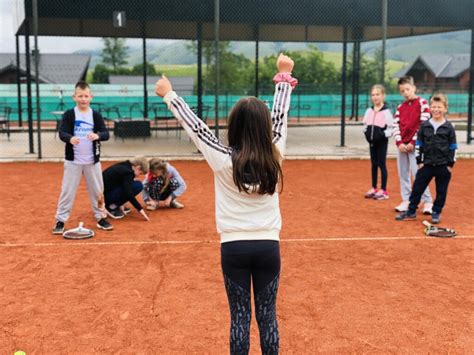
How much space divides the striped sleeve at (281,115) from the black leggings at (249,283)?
496 millimetres

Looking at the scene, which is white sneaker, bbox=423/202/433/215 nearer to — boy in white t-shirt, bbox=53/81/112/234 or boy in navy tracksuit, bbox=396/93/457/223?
boy in navy tracksuit, bbox=396/93/457/223

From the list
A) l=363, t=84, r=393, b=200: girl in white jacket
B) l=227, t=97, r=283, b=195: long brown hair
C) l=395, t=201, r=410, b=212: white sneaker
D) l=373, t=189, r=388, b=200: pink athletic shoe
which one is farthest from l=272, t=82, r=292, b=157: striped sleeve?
→ l=373, t=189, r=388, b=200: pink athletic shoe

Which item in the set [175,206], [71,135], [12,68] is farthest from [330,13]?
[12,68]

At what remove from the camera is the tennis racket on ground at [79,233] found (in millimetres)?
6511

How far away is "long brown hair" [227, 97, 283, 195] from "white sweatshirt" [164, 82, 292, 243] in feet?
0.22

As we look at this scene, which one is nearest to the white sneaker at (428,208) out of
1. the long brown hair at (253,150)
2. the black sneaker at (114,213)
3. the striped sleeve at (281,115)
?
the black sneaker at (114,213)

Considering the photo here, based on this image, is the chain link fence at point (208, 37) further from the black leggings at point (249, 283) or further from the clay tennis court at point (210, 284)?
the black leggings at point (249, 283)

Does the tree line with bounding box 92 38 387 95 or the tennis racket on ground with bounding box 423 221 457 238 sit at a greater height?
the tree line with bounding box 92 38 387 95

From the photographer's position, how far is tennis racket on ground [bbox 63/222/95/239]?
6.51 m

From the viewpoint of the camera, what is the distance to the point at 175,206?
820cm

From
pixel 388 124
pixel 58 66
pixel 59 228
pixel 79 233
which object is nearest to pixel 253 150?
pixel 79 233

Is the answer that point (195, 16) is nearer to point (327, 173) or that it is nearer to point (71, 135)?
point (327, 173)

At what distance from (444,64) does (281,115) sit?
218ft

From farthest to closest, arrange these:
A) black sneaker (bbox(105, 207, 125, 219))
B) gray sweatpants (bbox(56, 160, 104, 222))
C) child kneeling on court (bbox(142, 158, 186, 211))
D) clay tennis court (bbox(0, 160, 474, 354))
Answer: child kneeling on court (bbox(142, 158, 186, 211)) < black sneaker (bbox(105, 207, 125, 219)) < gray sweatpants (bbox(56, 160, 104, 222)) < clay tennis court (bbox(0, 160, 474, 354))
